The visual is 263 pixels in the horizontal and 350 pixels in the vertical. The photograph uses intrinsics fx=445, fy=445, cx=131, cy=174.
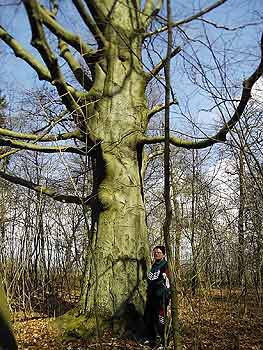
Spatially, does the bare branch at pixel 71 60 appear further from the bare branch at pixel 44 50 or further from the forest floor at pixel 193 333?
the forest floor at pixel 193 333

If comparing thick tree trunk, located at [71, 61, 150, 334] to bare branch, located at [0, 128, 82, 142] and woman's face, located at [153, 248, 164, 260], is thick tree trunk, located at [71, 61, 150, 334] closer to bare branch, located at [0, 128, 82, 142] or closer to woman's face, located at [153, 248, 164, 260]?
bare branch, located at [0, 128, 82, 142]

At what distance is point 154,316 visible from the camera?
659cm

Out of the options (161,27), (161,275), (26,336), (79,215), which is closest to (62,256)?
(79,215)

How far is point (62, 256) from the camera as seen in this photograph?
12750 mm

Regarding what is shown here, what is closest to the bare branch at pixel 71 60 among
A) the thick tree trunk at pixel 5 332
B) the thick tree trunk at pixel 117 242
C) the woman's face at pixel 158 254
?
the thick tree trunk at pixel 117 242

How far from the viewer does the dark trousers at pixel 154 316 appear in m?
6.42

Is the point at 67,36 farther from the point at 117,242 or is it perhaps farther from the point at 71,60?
the point at 117,242

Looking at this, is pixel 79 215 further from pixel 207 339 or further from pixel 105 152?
pixel 207 339

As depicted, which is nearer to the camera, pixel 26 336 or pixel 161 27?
pixel 161 27

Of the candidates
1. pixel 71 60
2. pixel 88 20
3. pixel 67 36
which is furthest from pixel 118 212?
pixel 88 20

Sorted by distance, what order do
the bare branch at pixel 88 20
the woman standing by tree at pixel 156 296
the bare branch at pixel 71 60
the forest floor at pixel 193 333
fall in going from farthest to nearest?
the bare branch at pixel 71 60
the bare branch at pixel 88 20
the woman standing by tree at pixel 156 296
the forest floor at pixel 193 333

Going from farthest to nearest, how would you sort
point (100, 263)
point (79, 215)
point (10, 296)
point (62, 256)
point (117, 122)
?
1. point (79, 215)
2. point (62, 256)
3. point (10, 296)
4. point (117, 122)
5. point (100, 263)

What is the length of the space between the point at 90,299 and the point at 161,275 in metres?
1.23

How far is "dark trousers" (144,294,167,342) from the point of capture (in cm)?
642
